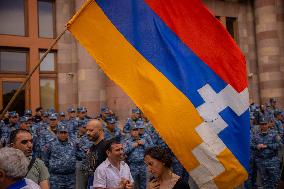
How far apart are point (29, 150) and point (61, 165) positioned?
12.4 feet

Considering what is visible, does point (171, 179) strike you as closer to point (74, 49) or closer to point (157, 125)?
point (157, 125)

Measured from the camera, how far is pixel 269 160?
31.8 ft

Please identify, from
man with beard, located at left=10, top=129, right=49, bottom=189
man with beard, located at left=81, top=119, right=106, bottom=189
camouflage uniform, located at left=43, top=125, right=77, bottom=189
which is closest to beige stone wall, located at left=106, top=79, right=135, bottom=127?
camouflage uniform, located at left=43, top=125, right=77, bottom=189

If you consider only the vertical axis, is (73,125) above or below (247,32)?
below

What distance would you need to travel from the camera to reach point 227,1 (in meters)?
17.6

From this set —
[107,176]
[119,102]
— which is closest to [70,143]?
[107,176]

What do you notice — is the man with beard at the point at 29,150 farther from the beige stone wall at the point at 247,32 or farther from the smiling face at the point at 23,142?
the beige stone wall at the point at 247,32

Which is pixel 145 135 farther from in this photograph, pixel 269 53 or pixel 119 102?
pixel 269 53

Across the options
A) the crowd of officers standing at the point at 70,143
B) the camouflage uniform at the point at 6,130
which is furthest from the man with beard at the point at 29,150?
the camouflage uniform at the point at 6,130

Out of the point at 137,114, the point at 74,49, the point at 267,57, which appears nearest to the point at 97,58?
the point at 137,114

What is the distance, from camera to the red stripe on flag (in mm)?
4469

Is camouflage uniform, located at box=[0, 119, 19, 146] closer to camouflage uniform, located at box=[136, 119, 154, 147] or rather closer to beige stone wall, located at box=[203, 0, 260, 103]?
camouflage uniform, located at box=[136, 119, 154, 147]

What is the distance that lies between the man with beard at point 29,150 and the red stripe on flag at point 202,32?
A: 1.95 m

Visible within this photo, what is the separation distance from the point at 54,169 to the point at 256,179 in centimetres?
534
